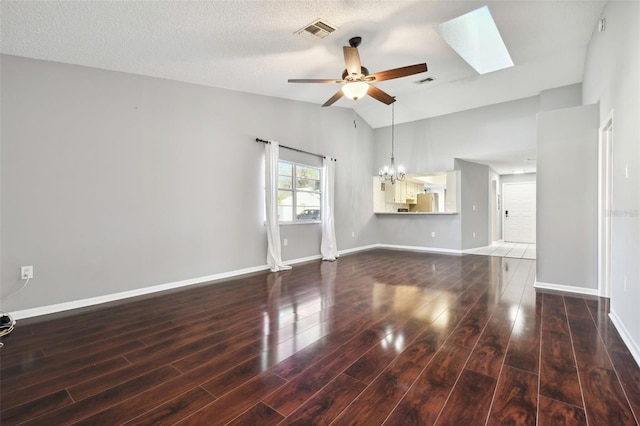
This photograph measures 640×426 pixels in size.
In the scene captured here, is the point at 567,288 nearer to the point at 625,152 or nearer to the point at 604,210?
the point at 604,210

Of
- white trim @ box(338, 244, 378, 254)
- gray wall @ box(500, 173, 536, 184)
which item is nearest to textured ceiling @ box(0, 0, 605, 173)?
white trim @ box(338, 244, 378, 254)

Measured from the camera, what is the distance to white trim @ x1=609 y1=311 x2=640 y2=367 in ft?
6.67

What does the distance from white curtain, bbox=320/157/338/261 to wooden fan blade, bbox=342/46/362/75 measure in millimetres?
3043

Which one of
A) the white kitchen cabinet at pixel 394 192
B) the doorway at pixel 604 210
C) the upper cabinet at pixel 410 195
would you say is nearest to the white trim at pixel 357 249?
the upper cabinet at pixel 410 195

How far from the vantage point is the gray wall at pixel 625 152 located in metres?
2.12

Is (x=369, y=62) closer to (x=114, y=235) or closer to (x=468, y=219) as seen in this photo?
(x=114, y=235)

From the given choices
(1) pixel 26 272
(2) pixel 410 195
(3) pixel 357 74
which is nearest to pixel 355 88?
(3) pixel 357 74

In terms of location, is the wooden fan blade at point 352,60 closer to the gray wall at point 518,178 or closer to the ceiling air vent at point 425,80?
the ceiling air vent at point 425,80

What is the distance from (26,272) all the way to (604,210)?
6.24 m

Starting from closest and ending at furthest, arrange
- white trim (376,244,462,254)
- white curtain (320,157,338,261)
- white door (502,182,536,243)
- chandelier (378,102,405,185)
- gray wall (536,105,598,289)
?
1. gray wall (536,105,598,289)
2. white curtain (320,157,338,261)
3. chandelier (378,102,405,185)
4. white trim (376,244,462,254)
5. white door (502,182,536,243)

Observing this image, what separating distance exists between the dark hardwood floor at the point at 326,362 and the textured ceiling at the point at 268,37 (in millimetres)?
2695

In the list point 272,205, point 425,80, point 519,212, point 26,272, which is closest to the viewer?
point 26,272

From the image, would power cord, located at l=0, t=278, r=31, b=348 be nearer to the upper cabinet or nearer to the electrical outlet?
the electrical outlet

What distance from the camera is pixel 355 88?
3.49 m
